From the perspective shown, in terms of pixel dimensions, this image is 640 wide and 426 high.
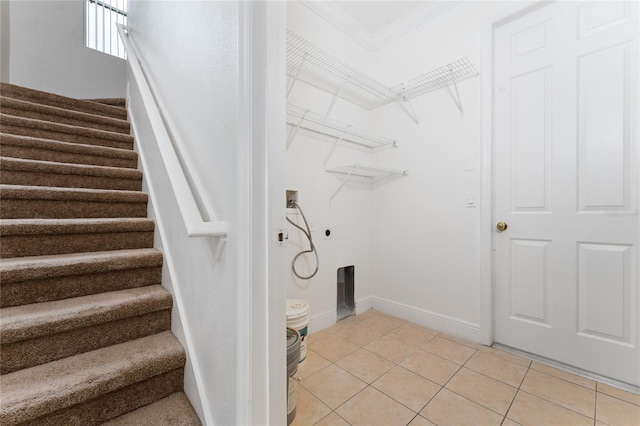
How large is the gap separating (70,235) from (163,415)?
40.1 inches

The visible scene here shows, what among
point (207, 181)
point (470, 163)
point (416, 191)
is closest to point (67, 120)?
point (207, 181)

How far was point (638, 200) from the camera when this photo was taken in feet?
4.83

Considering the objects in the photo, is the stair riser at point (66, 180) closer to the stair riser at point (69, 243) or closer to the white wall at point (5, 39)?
the stair riser at point (69, 243)

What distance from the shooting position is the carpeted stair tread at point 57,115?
6.31 feet

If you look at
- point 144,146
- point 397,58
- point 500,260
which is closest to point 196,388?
point 144,146

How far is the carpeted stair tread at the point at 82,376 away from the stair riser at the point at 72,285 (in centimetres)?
30

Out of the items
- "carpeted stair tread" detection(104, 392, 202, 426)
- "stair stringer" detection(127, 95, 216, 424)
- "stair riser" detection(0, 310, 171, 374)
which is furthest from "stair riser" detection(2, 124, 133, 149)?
"carpeted stair tread" detection(104, 392, 202, 426)

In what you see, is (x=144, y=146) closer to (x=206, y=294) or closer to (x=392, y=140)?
(x=206, y=294)

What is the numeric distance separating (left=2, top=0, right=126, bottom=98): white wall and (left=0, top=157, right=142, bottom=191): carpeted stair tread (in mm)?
2301

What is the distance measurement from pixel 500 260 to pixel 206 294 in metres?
2.01

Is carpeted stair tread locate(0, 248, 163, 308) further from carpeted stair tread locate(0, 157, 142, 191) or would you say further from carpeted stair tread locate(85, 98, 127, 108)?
carpeted stair tread locate(85, 98, 127, 108)

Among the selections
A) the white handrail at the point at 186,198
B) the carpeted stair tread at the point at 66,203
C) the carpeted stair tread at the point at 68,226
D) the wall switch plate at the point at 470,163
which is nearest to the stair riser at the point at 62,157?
the carpeted stair tread at the point at 66,203

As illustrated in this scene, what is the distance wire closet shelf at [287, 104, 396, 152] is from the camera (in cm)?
205

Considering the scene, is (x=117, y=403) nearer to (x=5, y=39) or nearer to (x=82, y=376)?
(x=82, y=376)
